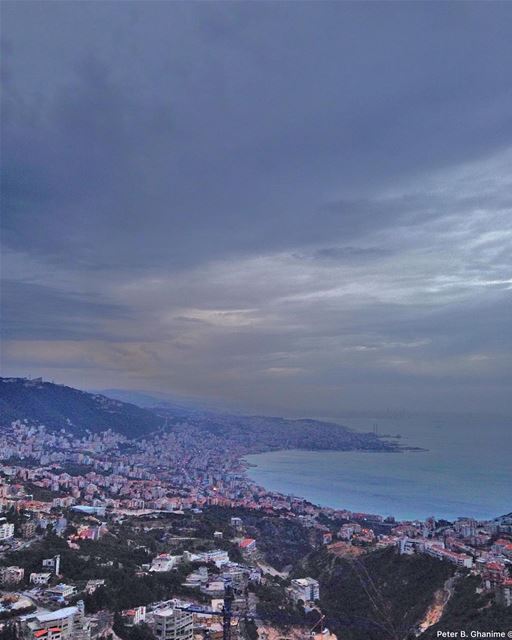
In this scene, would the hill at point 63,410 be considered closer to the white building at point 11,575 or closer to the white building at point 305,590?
the white building at point 11,575

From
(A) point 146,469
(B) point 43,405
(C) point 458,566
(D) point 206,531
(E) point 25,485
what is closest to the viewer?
(C) point 458,566

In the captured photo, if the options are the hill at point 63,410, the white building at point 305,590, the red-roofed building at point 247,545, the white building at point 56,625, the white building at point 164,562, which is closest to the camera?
the white building at point 56,625

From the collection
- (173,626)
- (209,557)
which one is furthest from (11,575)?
A: (209,557)

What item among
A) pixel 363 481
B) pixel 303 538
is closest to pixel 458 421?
pixel 363 481

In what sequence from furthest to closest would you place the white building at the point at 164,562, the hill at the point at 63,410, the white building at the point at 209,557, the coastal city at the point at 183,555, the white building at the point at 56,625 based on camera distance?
the hill at the point at 63,410 → the white building at the point at 209,557 → the white building at the point at 164,562 → the coastal city at the point at 183,555 → the white building at the point at 56,625

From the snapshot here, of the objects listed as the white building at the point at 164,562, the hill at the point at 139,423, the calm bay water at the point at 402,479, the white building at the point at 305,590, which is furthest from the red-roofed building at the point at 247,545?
the hill at the point at 139,423

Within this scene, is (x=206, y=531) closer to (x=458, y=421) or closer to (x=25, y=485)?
(x=25, y=485)

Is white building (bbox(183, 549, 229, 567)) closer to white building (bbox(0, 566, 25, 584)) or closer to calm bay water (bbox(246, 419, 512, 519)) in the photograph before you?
white building (bbox(0, 566, 25, 584))
